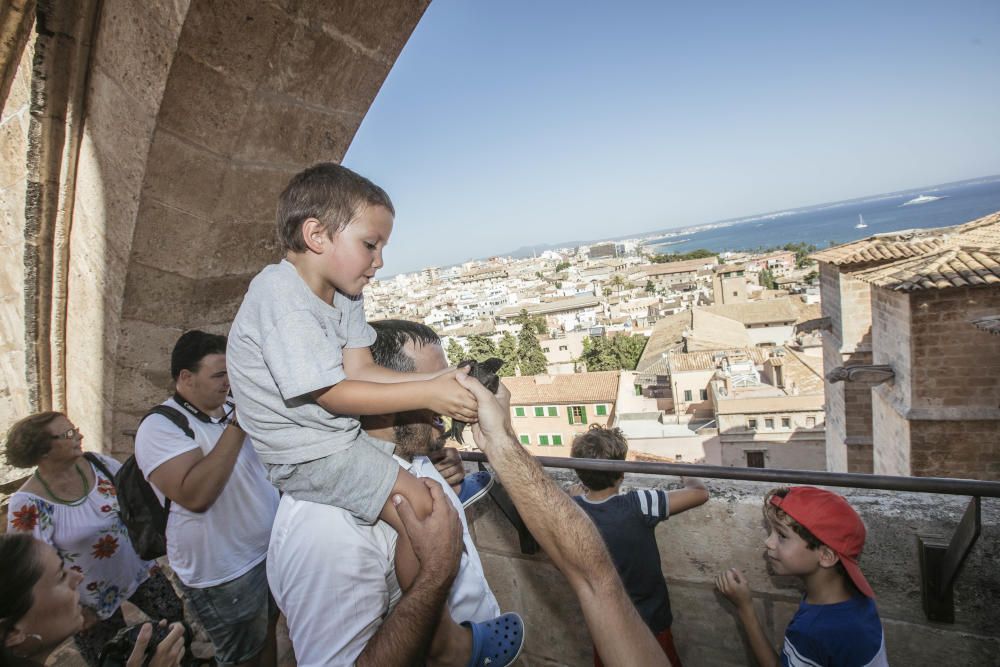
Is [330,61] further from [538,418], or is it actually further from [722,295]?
[722,295]

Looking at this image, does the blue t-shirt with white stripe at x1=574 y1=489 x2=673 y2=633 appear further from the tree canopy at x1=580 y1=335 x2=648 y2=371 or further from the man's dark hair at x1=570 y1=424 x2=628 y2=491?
the tree canopy at x1=580 y1=335 x2=648 y2=371

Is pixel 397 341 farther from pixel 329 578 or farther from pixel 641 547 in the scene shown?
pixel 641 547

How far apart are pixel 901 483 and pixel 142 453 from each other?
2.36 m

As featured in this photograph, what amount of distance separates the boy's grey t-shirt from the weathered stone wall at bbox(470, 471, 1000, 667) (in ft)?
3.60

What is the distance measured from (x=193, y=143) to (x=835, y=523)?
88.2 inches

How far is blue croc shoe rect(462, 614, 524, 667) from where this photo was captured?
1400mm

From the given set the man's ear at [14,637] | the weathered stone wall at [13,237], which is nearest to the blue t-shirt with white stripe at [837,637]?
the man's ear at [14,637]

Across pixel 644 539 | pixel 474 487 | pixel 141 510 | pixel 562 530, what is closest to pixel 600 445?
pixel 644 539

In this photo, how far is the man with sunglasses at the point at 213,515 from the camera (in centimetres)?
196

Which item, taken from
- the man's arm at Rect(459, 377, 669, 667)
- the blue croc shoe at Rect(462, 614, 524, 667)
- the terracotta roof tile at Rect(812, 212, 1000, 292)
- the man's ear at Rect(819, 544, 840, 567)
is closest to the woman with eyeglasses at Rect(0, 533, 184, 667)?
the blue croc shoe at Rect(462, 614, 524, 667)

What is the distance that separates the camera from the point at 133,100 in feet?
5.61

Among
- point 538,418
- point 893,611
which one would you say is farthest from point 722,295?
Result: point 893,611

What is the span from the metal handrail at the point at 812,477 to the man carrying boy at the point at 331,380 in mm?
281

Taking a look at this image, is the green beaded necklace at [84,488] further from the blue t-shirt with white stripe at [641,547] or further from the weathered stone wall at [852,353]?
the weathered stone wall at [852,353]
